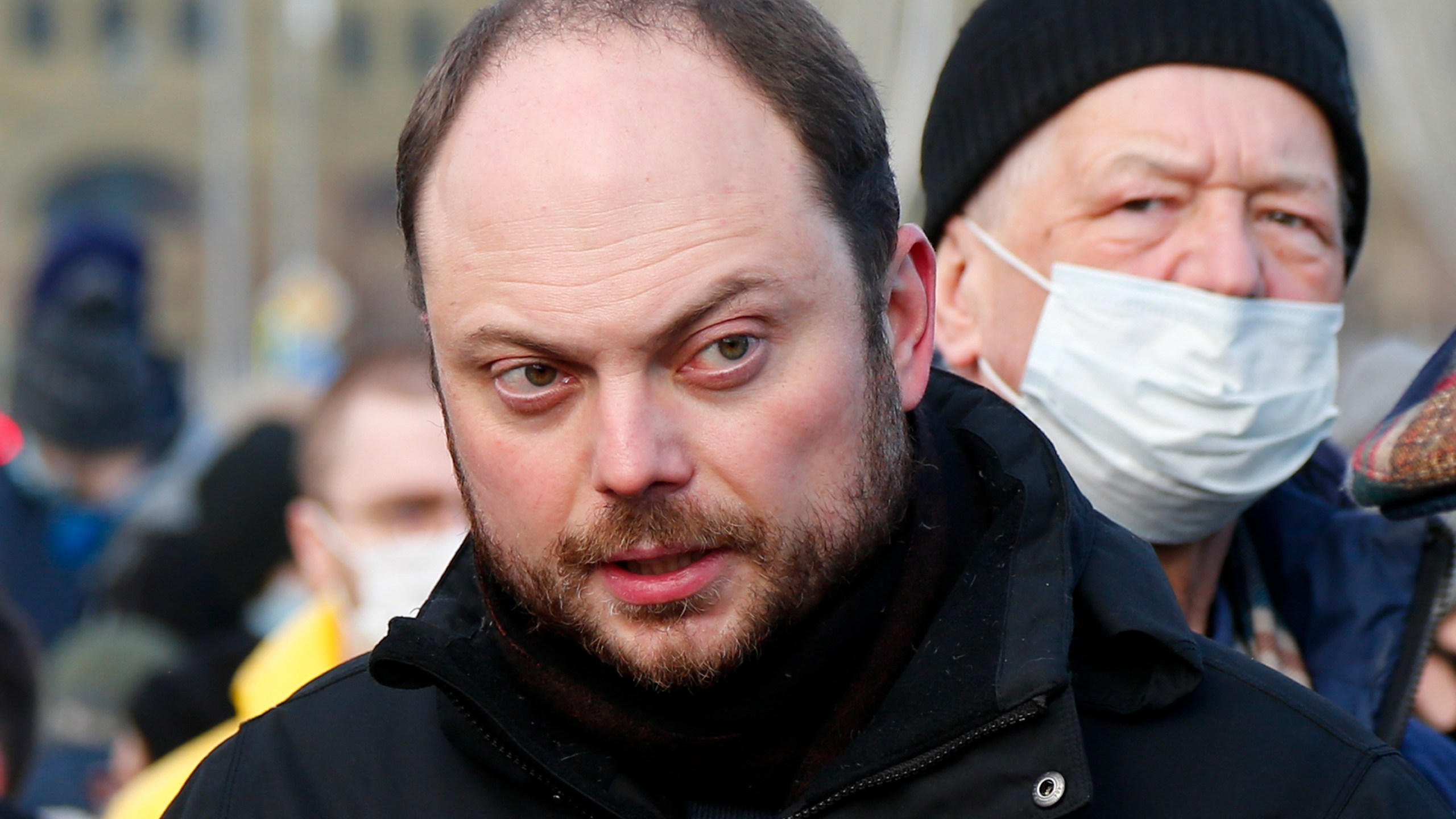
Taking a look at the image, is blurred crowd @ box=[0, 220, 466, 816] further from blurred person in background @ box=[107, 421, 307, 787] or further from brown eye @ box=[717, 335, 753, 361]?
brown eye @ box=[717, 335, 753, 361]

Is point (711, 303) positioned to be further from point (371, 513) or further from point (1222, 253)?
point (371, 513)

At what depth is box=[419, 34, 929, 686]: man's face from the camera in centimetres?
212

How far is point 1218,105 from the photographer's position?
300 cm

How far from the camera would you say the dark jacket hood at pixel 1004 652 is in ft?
6.64

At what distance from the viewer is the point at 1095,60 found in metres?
3.04

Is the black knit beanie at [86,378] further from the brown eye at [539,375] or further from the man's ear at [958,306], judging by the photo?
the brown eye at [539,375]

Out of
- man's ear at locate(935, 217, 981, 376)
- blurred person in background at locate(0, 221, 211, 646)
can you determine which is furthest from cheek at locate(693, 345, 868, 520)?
blurred person in background at locate(0, 221, 211, 646)

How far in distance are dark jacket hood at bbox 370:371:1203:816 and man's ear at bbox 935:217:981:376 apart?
35.5 inches

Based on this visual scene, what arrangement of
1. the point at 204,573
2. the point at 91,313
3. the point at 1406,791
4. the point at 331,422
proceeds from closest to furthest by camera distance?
1. the point at 1406,791
2. the point at 331,422
3. the point at 204,573
4. the point at 91,313

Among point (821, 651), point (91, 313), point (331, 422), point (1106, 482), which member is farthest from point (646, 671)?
point (91, 313)

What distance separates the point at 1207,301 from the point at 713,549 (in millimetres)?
1216

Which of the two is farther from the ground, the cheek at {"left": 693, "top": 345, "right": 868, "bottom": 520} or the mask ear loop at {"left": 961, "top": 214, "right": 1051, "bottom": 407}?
the cheek at {"left": 693, "top": 345, "right": 868, "bottom": 520}

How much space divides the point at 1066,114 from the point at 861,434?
3.65 ft

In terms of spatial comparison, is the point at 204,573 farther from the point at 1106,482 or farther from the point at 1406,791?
the point at 1406,791
